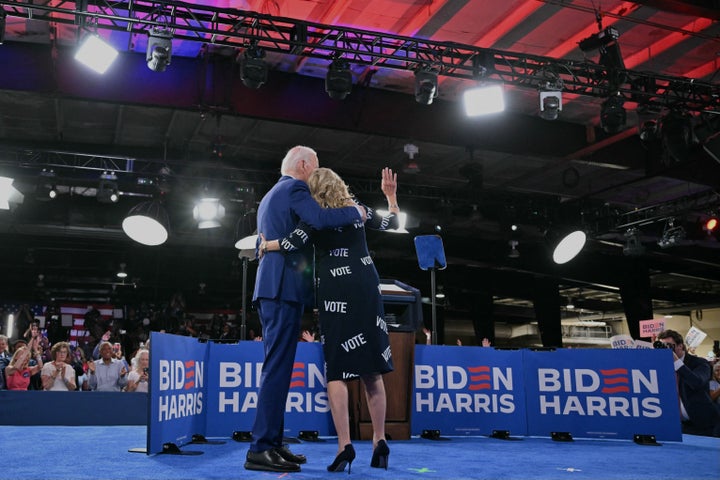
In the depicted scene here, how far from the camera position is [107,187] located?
1049 centimetres

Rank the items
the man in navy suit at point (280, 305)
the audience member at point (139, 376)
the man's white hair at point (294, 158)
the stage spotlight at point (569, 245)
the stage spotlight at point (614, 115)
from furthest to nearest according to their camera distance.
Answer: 1. the stage spotlight at point (569, 245)
2. the stage spotlight at point (614, 115)
3. the audience member at point (139, 376)
4. the man's white hair at point (294, 158)
5. the man in navy suit at point (280, 305)

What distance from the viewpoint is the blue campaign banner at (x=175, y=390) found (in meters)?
3.06

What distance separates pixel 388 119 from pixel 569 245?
16.3ft

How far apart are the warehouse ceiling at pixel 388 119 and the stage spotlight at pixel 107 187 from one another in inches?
7.1

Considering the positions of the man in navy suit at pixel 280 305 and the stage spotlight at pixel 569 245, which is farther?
the stage spotlight at pixel 569 245

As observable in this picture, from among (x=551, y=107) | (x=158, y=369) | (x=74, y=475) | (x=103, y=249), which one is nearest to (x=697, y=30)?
(x=551, y=107)

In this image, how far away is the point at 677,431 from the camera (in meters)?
4.44

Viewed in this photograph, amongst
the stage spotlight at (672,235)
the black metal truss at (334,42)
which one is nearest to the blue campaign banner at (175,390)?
the black metal truss at (334,42)

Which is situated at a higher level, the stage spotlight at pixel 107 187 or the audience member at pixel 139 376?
the stage spotlight at pixel 107 187

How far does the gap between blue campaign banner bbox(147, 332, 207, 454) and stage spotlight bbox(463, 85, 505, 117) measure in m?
5.03

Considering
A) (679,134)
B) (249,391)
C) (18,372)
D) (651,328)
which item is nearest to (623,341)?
(679,134)

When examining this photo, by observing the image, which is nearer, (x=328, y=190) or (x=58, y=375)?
(x=328, y=190)

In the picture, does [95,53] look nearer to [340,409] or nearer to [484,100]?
[484,100]

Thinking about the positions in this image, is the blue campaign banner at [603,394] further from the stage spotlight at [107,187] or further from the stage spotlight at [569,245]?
the stage spotlight at [107,187]
